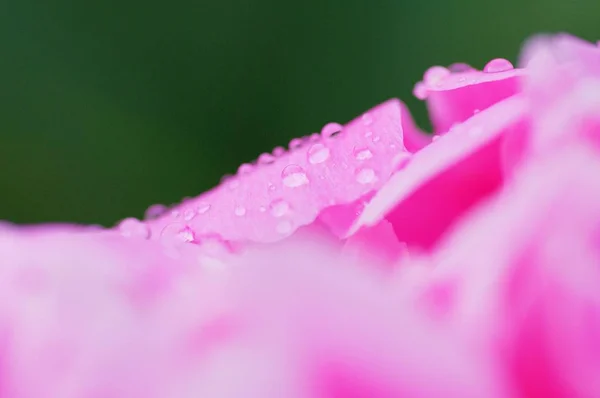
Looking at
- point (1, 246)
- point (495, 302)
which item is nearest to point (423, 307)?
point (495, 302)

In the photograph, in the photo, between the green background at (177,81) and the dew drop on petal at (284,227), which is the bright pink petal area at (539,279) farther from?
the green background at (177,81)

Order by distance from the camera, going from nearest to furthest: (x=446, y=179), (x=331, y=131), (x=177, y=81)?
Answer: (x=446, y=179)
(x=331, y=131)
(x=177, y=81)

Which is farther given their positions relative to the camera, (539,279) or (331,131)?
(331,131)

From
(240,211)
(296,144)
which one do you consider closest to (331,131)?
(296,144)

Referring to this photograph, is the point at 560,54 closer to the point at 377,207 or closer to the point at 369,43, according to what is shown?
the point at 377,207

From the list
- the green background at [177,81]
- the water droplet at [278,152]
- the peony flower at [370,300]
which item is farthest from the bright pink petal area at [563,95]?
the green background at [177,81]

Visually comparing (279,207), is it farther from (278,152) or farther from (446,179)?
(278,152)
